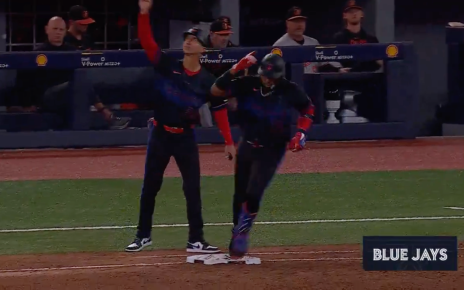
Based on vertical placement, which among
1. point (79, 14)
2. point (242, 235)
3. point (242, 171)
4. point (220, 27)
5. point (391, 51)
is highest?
point (79, 14)

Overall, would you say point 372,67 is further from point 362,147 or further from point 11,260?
point 11,260

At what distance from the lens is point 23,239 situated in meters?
9.12

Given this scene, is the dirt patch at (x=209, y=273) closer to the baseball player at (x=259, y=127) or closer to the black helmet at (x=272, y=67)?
the baseball player at (x=259, y=127)

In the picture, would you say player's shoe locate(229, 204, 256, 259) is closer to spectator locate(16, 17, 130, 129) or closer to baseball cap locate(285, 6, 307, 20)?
baseball cap locate(285, 6, 307, 20)

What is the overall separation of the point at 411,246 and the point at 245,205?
4.57 feet

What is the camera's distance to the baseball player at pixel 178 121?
7977 millimetres

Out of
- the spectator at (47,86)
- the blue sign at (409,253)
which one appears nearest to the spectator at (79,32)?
the spectator at (47,86)

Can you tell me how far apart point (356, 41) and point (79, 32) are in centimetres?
389

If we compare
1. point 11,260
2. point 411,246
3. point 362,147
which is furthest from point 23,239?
point 362,147

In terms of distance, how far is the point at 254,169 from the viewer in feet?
25.2

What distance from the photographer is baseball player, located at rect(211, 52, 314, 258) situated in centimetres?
765

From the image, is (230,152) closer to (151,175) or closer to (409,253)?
(151,175)

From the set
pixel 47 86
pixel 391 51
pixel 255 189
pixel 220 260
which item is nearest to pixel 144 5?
pixel 255 189

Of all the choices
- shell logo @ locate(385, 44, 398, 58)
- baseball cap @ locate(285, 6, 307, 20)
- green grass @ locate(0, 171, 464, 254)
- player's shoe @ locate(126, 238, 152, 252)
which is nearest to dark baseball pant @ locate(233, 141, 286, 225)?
player's shoe @ locate(126, 238, 152, 252)
